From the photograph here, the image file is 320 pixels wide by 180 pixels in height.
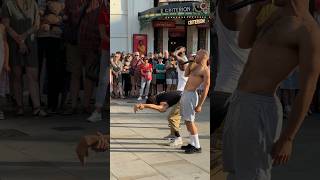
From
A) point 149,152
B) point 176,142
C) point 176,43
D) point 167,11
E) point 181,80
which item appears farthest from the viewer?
point 176,43

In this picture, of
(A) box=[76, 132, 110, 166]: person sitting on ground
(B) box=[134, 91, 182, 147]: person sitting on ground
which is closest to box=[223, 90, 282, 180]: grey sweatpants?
(A) box=[76, 132, 110, 166]: person sitting on ground

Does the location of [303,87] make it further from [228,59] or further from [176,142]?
[176,142]

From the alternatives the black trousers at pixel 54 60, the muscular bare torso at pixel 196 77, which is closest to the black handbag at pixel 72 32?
the black trousers at pixel 54 60

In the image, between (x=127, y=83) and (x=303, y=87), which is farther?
(x=127, y=83)

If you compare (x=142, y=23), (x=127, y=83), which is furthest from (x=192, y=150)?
(x=127, y=83)

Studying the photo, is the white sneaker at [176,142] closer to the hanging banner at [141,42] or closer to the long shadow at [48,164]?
the hanging banner at [141,42]

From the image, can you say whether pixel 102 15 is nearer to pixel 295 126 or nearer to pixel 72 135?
pixel 72 135

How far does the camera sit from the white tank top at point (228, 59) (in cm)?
267

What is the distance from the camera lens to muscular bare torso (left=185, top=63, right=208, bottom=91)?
19.0 ft

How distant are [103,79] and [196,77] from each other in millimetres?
3064

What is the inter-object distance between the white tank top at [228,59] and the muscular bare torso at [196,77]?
9.72ft

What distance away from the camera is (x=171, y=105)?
674 centimetres

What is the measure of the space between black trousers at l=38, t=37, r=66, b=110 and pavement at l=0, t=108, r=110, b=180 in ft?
→ 0.64

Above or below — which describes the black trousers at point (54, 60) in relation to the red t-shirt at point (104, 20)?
below
